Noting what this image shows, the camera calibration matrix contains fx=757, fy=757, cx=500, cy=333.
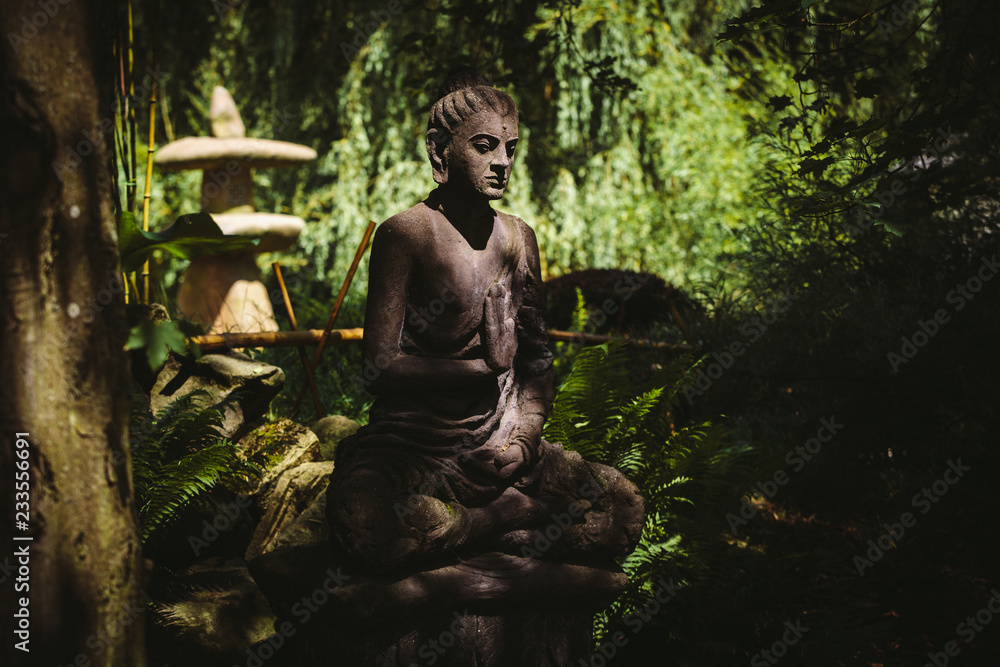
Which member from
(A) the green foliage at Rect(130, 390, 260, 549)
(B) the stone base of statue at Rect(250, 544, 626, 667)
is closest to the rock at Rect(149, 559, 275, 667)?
(A) the green foliage at Rect(130, 390, 260, 549)

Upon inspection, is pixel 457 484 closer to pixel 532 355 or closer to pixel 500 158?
pixel 532 355

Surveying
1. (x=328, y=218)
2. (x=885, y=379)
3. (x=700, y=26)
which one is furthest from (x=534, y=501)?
(x=700, y=26)

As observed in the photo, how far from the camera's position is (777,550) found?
15.1ft

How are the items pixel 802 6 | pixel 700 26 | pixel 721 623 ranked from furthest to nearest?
pixel 700 26 → pixel 721 623 → pixel 802 6

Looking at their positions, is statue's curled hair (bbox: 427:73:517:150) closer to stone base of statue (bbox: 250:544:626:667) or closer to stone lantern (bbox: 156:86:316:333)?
stone base of statue (bbox: 250:544:626:667)

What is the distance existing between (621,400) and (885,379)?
1712mm

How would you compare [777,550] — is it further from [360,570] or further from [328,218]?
[328,218]

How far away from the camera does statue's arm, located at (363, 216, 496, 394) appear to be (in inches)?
104

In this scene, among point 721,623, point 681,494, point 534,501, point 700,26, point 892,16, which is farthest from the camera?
point 700,26
